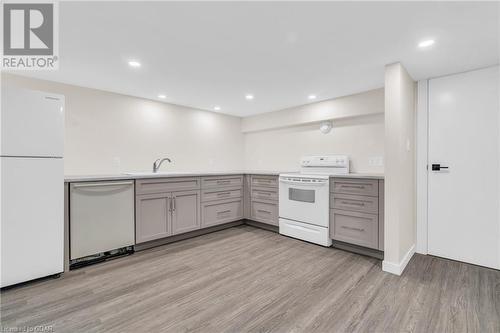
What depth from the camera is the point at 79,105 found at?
2994mm

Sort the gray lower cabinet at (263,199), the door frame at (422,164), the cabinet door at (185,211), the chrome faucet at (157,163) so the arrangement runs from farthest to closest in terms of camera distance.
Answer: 1. the gray lower cabinet at (263,199)
2. the chrome faucet at (157,163)
3. the cabinet door at (185,211)
4. the door frame at (422,164)

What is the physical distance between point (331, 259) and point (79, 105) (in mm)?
3671

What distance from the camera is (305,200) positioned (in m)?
3.23

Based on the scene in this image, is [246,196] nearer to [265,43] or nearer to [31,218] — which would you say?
[265,43]

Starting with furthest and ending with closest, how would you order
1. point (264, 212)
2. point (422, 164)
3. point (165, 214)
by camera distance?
point (264, 212), point (165, 214), point (422, 164)

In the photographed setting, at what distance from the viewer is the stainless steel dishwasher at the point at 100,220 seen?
233cm

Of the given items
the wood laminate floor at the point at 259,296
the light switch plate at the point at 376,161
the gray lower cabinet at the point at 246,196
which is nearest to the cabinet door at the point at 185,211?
the wood laminate floor at the point at 259,296

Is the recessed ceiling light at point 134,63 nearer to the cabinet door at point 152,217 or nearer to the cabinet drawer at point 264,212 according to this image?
the cabinet door at point 152,217

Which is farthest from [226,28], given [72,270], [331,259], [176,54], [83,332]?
[72,270]

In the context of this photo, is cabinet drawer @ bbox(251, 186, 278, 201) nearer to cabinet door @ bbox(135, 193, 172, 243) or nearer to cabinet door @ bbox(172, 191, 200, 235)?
cabinet door @ bbox(172, 191, 200, 235)

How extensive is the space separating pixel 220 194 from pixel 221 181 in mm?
210

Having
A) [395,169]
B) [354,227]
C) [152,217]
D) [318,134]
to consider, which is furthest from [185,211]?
[395,169]

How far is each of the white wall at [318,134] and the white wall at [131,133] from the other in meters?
0.66

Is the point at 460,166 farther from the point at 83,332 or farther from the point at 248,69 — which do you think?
the point at 83,332
